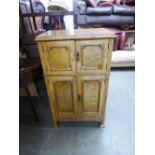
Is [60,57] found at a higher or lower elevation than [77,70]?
higher

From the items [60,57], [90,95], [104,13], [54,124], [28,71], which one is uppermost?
[104,13]

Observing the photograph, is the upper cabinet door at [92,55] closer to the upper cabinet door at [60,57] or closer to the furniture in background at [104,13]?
the upper cabinet door at [60,57]

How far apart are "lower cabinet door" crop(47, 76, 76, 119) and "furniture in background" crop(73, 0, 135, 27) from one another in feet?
7.48

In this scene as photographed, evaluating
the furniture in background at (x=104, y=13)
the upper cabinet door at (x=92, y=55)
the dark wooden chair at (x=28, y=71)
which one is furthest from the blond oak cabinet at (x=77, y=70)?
the furniture in background at (x=104, y=13)

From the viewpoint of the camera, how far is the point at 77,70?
1.44 meters

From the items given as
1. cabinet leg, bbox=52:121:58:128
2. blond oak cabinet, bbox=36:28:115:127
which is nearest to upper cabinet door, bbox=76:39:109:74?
blond oak cabinet, bbox=36:28:115:127

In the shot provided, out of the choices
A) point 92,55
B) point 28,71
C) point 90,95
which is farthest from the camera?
point 28,71

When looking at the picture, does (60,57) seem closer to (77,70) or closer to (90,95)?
(77,70)

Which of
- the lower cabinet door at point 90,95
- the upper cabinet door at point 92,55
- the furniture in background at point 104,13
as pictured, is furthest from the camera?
the furniture in background at point 104,13

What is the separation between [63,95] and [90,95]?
0.92 ft

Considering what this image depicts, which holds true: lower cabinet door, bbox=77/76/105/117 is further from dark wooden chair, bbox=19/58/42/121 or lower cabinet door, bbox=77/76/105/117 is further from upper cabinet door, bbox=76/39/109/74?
dark wooden chair, bbox=19/58/42/121

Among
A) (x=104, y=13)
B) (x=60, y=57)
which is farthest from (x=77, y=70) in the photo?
(x=104, y=13)

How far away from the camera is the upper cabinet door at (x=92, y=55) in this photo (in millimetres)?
1323
